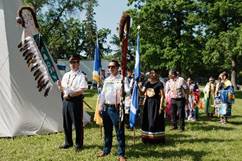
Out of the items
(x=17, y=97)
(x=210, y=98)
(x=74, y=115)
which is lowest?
(x=74, y=115)

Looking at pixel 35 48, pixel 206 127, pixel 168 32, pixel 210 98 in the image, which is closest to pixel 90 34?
pixel 168 32

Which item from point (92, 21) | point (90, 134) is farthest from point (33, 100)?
point (92, 21)

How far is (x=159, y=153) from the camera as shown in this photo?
9.84 m

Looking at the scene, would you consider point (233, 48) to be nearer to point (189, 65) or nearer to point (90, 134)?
point (189, 65)

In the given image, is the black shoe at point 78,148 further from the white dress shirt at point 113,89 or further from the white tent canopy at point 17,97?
the white tent canopy at point 17,97

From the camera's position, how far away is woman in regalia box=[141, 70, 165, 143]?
11.2 m

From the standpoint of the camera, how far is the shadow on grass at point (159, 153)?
946cm

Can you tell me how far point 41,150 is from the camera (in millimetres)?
10086

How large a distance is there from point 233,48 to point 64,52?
3881 cm

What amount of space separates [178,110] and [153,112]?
2699 millimetres

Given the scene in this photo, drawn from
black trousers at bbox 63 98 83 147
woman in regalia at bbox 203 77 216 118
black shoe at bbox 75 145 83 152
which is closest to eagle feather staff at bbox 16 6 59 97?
black trousers at bbox 63 98 83 147

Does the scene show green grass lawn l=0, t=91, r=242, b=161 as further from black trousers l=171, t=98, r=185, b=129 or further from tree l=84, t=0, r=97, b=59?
tree l=84, t=0, r=97, b=59

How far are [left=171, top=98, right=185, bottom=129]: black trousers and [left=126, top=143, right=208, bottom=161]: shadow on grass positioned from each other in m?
3.43

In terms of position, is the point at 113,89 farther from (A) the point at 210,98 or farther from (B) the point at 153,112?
(A) the point at 210,98
